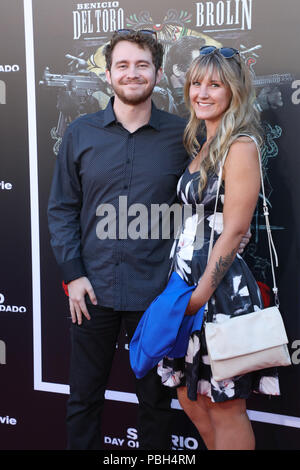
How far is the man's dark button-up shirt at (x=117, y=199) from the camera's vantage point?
6.54 feet

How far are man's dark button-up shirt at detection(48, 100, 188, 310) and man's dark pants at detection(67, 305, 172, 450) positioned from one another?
0.33ft

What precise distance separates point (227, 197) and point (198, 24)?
1.02m

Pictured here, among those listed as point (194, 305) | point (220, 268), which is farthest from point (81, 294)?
point (220, 268)

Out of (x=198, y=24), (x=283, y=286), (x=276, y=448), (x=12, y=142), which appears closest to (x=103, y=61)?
(x=198, y=24)

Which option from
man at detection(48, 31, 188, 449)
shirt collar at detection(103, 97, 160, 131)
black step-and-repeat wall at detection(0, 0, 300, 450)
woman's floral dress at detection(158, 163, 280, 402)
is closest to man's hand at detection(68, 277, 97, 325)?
man at detection(48, 31, 188, 449)

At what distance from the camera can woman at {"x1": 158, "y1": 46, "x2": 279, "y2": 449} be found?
5.61 ft

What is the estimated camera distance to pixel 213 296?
1793mm

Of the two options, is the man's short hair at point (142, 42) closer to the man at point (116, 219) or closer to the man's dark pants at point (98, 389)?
the man at point (116, 219)

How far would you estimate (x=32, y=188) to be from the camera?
264 centimetres

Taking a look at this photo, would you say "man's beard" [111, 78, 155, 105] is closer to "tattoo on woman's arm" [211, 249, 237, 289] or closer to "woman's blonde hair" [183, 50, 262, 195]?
"woman's blonde hair" [183, 50, 262, 195]

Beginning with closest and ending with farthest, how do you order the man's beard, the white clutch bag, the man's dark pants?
the white clutch bag, the man's beard, the man's dark pants

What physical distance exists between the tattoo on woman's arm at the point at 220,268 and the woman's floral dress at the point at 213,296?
Answer: 0.06 metres

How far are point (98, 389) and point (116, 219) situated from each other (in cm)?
77

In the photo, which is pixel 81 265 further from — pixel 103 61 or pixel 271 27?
pixel 271 27
